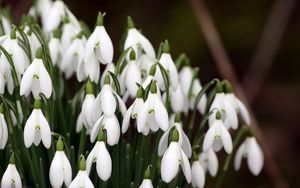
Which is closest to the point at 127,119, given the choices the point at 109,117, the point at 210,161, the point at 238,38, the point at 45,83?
the point at 109,117

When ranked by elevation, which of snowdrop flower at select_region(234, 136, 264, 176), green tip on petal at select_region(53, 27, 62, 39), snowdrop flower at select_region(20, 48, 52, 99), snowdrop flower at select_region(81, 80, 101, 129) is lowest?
snowdrop flower at select_region(234, 136, 264, 176)

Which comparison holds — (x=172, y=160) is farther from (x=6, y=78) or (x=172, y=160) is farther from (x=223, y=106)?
(x=6, y=78)

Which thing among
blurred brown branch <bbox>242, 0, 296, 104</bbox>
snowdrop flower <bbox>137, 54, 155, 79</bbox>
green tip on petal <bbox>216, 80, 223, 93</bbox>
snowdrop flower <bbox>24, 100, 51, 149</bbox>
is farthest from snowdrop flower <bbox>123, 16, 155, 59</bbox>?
blurred brown branch <bbox>242, 0, 296, 104</bbox>

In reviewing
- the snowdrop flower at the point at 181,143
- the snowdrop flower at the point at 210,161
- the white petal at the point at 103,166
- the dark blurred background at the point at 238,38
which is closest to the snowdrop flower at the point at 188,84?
the snowdrop flower at the point at 210,161

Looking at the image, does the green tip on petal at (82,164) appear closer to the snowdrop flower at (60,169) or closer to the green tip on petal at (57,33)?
the snowdrop flower at (60,169)

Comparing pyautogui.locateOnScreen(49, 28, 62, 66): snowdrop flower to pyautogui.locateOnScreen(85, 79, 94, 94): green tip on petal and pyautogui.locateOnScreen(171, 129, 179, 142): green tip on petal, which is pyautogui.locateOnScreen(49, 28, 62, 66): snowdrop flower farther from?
pyautogui.locateOnScreen(171, 129, 179, 142): green tip on petal

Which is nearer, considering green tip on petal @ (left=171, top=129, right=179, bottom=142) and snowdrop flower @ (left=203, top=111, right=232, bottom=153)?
green tip on petal @ (left=171, top=129, right=179, bottom=142)
